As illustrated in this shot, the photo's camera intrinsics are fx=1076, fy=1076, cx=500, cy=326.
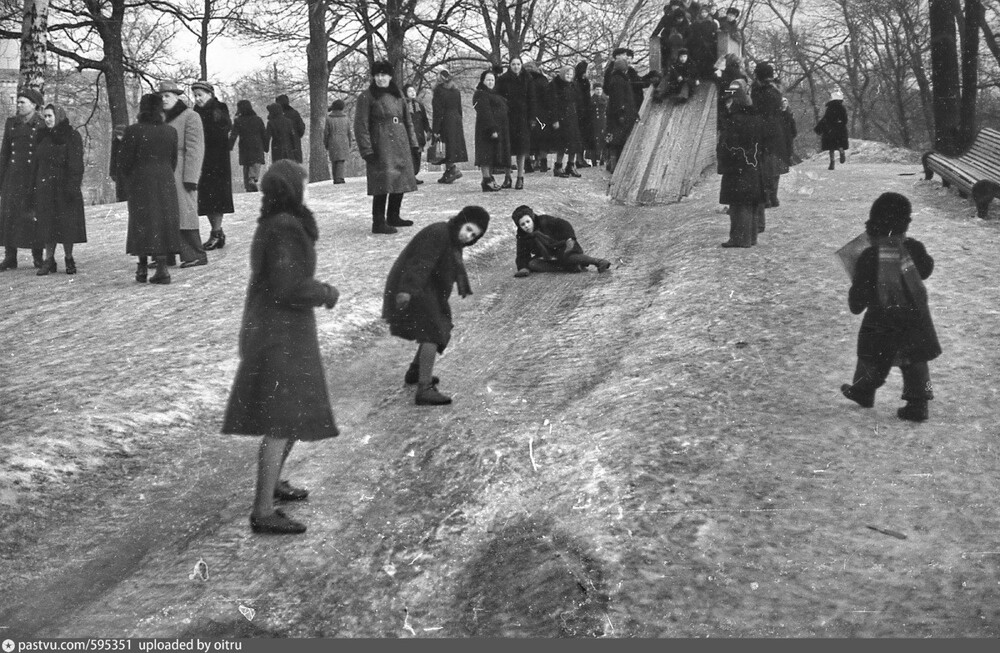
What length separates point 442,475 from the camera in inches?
227

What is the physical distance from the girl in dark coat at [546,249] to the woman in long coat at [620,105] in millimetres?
6913

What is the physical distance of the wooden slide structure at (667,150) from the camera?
1465 cm

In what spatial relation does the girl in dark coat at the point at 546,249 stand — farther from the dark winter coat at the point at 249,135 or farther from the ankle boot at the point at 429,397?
the dark winter coat at the point at 249,135

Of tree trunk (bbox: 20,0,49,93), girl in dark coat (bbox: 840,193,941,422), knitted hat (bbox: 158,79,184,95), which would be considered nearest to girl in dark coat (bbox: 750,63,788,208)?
girl in dark coat (bbox: 840,193,941,422)

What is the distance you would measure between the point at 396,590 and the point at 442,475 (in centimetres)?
118

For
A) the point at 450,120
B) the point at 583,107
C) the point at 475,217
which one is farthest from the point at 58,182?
the point at 583,107

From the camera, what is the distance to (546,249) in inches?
415

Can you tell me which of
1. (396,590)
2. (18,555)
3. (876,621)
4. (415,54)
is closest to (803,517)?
(876,621)

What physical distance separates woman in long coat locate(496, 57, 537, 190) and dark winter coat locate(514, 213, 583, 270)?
472 centimetres

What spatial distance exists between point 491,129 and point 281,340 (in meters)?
10.4

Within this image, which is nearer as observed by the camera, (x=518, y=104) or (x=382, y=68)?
(x=382, y=68)

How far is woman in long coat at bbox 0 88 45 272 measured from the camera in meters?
10.8

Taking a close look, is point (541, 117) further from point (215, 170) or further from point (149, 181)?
point (149, 181)

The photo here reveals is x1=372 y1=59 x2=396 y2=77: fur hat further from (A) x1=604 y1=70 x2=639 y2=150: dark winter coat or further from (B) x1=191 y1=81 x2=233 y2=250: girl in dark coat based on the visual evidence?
(A) x1=604 y1=70 x2=639 y2=150: dark winter coat
